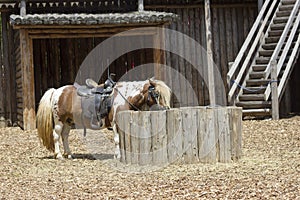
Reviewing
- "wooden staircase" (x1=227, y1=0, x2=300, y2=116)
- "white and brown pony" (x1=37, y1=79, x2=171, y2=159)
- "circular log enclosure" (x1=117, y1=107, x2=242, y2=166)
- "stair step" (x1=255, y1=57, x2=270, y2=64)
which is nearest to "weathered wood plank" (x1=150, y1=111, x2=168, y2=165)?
"circular log enclosure" (x1=117, y1=107, x2=242, y2=166)

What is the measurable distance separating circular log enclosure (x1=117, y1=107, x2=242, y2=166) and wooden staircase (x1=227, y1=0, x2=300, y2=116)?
6.29 m

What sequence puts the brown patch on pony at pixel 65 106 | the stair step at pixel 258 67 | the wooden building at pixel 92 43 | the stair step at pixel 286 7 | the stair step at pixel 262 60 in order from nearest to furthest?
the brown patch on pony at pixel 65 106
the stair step at pixel 258 67
the stair step at pixel 262 60
the wooden building at pixel 92 43
the stair step at pixel 286 7

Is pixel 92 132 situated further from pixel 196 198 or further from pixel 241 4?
pixel 196 198

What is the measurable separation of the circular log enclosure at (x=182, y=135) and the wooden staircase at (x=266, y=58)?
20.6 feet

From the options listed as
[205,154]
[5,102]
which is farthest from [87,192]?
[5,102]

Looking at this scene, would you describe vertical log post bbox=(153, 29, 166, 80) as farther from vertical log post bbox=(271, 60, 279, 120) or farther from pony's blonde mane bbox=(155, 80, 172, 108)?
pony's blonde mane bbox=(155, 80, 172, 108)

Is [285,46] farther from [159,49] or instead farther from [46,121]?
[46,121]

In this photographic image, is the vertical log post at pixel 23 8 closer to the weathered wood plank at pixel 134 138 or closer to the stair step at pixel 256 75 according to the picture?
the stair step at pixel 256 75

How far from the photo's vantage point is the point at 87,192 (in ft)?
25.9

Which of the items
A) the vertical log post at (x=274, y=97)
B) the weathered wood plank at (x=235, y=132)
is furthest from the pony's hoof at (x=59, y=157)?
the vertical log post at (x=274, y=97)

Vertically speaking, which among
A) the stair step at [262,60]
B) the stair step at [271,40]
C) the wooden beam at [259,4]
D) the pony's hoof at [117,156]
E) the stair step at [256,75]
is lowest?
the pony's hoof at [117,156]

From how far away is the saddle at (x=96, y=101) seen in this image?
10.9 m

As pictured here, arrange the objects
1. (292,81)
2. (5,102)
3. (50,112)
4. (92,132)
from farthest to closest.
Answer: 1. (292,81)
2. (5,102)
3. (92,132)
4. (50,112)

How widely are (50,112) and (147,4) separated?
26.3 ft
